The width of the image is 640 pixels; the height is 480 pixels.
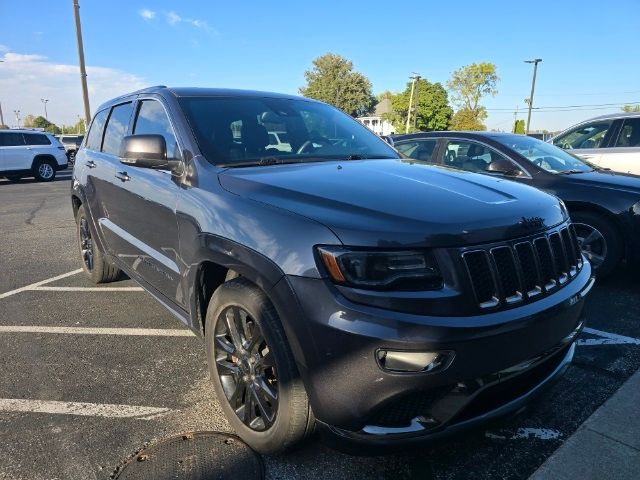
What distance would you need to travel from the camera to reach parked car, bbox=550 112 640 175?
7.54 metres

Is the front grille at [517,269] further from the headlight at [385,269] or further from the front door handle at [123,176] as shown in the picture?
the front door handle at [123,176]

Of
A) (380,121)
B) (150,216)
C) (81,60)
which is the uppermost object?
(81,60)

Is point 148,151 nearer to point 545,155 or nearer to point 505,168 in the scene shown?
point 505,168

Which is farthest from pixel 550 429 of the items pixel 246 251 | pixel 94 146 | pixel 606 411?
pixel 94 146

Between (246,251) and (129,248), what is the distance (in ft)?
6.14

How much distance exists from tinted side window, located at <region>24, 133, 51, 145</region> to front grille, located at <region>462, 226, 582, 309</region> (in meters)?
19.2

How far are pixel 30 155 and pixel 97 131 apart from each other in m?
15.2

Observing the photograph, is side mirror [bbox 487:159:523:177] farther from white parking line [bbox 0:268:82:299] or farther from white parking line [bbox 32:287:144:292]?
white parking line [bbox 0:268:82:299]

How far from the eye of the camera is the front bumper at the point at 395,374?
1.78m

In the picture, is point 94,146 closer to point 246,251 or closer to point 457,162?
point 246,251

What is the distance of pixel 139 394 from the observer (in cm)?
296

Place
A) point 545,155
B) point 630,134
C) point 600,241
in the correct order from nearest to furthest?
point 600,241 < point 545,155 < point 630,134

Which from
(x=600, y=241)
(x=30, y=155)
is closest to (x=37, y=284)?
(x=600, y=241)

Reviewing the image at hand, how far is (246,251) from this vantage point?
2191 millimetres
